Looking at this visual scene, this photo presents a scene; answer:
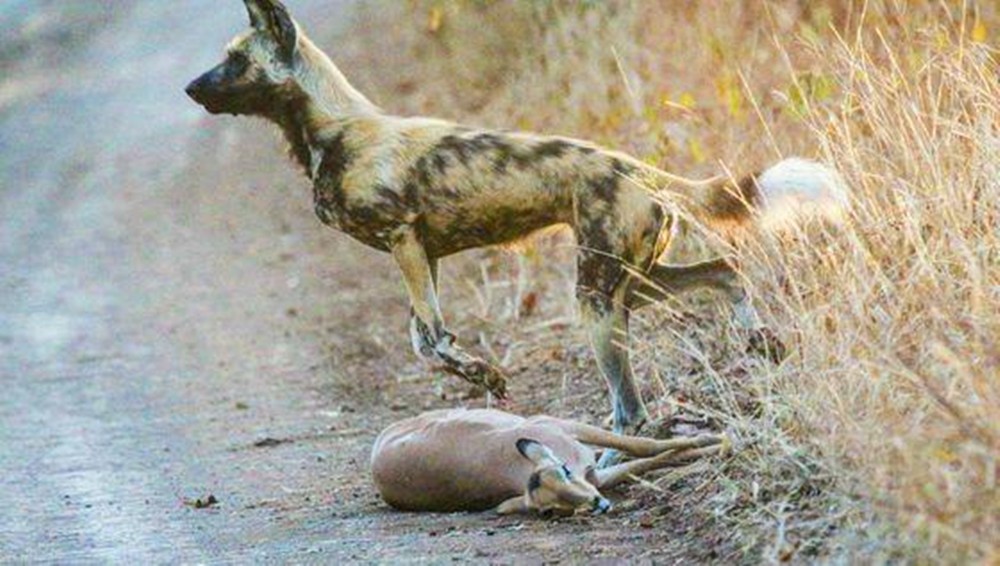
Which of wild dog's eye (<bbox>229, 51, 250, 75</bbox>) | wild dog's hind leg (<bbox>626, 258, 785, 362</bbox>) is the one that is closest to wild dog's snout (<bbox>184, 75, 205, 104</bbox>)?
wild dog's eye (<bbox>229, 51, 250, 75</bbox>)

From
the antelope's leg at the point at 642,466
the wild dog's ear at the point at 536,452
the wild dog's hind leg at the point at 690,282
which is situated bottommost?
the antelope's leg at the point at 642,466

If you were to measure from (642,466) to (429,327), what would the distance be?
127 cm

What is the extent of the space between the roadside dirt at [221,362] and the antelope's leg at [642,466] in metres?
0.06

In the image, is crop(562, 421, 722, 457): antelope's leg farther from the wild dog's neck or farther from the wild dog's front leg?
the wild dog's neck

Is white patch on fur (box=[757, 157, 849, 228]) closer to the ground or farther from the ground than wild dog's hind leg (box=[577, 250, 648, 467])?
farther from the ground


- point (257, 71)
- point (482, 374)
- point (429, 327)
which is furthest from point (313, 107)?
point (482, 374)

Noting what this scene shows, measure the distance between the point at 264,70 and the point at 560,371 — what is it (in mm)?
1884

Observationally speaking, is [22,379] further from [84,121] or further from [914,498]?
[84,121]

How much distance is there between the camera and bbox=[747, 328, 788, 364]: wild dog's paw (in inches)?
244

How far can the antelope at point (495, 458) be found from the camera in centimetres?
614

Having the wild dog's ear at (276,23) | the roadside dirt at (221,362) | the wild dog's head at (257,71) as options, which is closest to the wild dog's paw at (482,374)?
the roadside dirt at (221,362)

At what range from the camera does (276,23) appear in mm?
7750

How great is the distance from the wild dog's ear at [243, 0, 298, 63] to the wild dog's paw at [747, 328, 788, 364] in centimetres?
228

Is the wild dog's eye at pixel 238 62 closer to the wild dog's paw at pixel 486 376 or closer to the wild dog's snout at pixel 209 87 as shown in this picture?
the wild dog's snout at pixel 209 87
